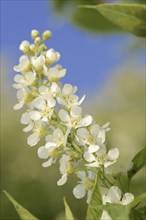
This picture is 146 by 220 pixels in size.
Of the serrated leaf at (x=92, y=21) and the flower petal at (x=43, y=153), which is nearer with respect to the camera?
the flower petal at (x=43, y=153)

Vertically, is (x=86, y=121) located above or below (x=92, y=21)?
above

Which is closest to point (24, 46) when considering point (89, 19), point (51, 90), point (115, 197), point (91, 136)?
point (51, 90)

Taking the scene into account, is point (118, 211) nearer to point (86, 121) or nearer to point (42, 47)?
point (86, 121)

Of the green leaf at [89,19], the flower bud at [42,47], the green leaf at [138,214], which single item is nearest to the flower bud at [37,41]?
the flower bud at [42,47]

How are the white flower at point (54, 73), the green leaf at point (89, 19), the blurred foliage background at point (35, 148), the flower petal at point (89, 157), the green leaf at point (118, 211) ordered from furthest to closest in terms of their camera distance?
the blurred foliage background at point (35, 148) < the green leaf at point (89, 19) < the white flower at point (54, 73) < the flower petal at point (89, 157) < the green leaf at point (118, 211)

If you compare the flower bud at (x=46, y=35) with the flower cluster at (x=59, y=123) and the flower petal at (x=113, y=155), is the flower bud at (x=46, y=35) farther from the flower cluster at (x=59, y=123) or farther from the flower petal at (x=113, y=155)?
the flower petal at (x=113, y=155)

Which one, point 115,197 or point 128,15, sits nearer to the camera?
point 115,197

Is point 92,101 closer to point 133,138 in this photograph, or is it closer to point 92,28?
point 133,138

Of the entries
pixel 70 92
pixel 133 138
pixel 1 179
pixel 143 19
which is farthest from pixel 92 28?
pixel 1 179
